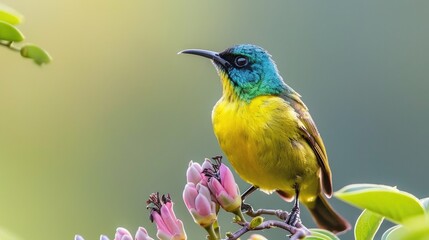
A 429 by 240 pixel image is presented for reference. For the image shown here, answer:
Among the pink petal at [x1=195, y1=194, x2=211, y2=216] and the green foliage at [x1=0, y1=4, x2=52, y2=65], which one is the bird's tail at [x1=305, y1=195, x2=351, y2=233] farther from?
the green foliage at [x1=0, y1=4, x2=52, y2=65]

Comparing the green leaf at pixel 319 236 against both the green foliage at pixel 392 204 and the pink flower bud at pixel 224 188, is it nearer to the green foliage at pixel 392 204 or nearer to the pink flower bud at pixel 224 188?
the green foliage at pixel 392 204

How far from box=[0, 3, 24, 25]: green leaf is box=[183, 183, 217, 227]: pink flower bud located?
507 millimetres

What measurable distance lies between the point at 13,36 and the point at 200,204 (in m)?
0.54

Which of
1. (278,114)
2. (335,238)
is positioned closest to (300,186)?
(278,114)

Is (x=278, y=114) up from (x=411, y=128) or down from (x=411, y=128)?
down

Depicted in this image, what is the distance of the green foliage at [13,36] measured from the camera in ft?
5.58

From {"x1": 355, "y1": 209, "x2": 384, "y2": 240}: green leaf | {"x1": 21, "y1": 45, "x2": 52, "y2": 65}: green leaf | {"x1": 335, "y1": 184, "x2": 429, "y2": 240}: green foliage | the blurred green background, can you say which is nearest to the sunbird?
{"x1": 355, "y1": 209, "x2": 384, "y2": 240}: green leaf

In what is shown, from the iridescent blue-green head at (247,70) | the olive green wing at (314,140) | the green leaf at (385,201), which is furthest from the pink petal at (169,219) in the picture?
the iridescent blue-green head at (247,70)

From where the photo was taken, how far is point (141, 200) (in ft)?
32.1

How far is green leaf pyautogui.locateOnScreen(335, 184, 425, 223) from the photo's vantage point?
1174mm

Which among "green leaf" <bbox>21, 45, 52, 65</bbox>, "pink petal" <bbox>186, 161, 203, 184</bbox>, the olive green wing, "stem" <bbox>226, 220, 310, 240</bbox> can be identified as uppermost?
"green leaf" <bbox>21, 45, 52, 65</bbox>

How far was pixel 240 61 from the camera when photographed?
11.1 feet

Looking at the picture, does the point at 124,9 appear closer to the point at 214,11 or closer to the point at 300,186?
the point at 214,11

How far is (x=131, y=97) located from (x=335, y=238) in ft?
40.0
